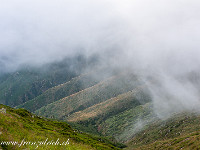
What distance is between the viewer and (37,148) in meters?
27.0

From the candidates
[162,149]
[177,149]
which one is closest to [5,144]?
[177,149]

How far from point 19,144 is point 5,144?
2.15 m

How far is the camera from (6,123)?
36344mm

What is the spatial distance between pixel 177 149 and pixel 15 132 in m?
136

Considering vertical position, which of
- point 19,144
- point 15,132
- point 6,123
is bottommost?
point 19,144

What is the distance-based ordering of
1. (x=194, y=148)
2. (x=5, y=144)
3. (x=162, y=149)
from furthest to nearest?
1. (x=162, y=149)
2. (x=194, y=148)
3. (x=5, y=144)

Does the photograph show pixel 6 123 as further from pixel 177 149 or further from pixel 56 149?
pixel 177 149

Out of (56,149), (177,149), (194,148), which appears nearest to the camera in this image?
(56,149)

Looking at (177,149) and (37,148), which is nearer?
(37,148)

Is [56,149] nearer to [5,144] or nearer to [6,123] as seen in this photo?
[5,144]

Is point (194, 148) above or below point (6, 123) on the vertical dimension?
below

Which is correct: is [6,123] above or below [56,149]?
above

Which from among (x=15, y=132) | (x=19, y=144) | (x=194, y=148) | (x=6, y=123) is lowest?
(x=194, y=148)

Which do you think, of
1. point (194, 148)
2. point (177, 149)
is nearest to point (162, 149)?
point (177, 149)
